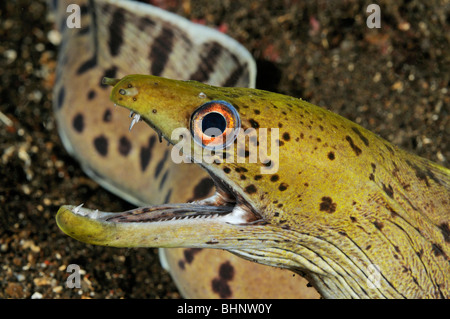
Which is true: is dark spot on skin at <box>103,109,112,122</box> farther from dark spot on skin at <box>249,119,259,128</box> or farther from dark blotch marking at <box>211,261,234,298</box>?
dark spot on skin at <box>249,119,259,128</box>

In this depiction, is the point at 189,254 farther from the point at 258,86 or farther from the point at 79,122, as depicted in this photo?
the point at 258,86

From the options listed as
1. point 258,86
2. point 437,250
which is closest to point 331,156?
point 437,250

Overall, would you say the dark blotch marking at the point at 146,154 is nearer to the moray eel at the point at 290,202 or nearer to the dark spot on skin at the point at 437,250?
the moray eel at the point at 290,202

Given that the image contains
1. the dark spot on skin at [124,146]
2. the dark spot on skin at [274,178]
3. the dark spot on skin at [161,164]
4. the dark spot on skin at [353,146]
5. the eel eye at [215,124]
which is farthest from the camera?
the dark spot on skin at [124,146]

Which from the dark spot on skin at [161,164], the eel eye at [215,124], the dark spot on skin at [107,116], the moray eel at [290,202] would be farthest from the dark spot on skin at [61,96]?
the eel eye at [215,124]

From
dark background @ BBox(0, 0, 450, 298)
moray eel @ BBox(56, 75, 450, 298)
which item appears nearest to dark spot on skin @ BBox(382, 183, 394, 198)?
moray eel @ BBox(56, 75, 450, 298)
